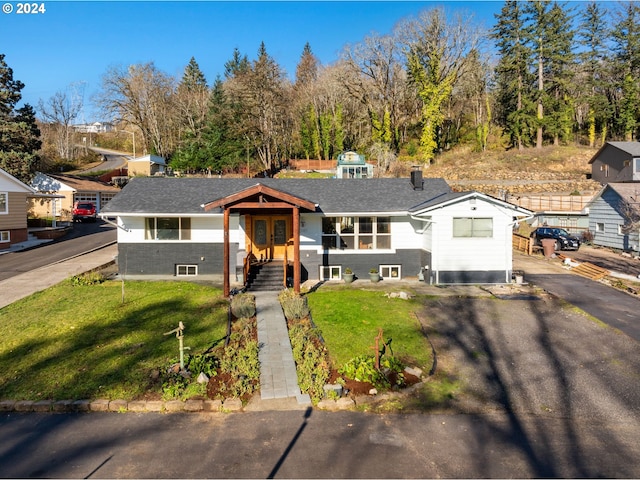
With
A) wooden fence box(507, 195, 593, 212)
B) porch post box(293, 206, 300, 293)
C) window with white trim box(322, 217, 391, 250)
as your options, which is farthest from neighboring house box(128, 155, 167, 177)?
wooden fence box(507, 195, 593, 212)

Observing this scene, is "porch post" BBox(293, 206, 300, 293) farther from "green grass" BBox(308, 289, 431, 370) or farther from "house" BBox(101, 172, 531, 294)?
"house" BBox(101, 172, 531, 294)

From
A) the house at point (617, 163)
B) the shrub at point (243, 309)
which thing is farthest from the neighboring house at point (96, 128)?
the house at point (617, 163)

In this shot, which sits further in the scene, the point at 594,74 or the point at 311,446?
the point at 594,74

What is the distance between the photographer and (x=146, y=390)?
7754mm

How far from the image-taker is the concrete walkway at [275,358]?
783 cm

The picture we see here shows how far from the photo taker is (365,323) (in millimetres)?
11547

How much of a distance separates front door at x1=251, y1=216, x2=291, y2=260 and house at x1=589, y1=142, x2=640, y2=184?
35.9 metres

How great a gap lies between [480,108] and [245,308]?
56.0 meters

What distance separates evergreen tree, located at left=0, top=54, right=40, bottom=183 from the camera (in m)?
36.3

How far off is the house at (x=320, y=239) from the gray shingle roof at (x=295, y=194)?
0.26 feet

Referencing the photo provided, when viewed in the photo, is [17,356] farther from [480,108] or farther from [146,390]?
[480,108]

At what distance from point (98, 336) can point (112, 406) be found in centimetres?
377

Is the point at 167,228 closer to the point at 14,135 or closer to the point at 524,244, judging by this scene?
the point at 524,244

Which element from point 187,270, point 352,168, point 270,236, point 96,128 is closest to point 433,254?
point 270,236
